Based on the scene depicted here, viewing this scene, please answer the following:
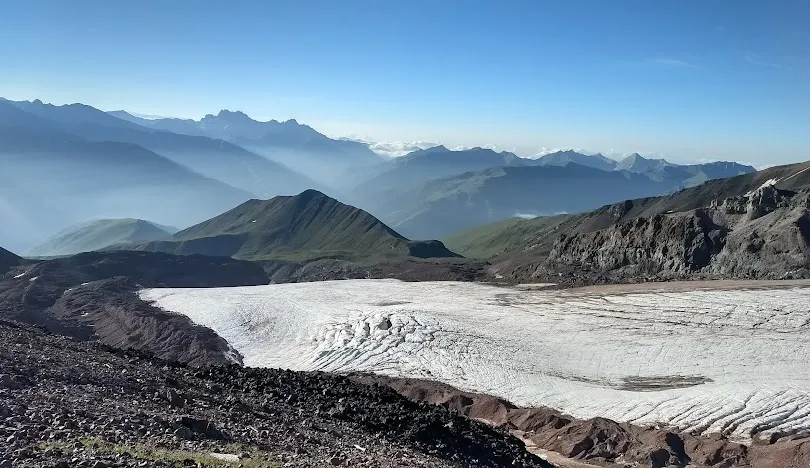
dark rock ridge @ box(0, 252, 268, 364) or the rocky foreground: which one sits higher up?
the rocky foreground

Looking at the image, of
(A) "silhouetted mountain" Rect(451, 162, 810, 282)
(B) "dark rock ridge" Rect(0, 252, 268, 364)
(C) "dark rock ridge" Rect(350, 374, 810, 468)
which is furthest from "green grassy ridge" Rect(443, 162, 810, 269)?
(C) "dark rock ridge" Rect(350, 374, 810, 468)

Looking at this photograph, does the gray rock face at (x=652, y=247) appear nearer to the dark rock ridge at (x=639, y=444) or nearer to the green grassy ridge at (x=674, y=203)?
the dark rock ridge at (x=639, y=444)

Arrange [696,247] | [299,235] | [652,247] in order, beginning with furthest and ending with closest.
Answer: [299,235]
[652,247]
[696,247]

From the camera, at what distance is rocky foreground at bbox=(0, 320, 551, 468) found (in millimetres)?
11859

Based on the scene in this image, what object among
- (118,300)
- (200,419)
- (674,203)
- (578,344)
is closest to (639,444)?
(578,344)

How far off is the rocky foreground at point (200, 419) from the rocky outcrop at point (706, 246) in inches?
1522

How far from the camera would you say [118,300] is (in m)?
64.2

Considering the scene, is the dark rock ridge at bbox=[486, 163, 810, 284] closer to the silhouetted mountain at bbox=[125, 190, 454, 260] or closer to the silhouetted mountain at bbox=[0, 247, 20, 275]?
the silhouetted mountain at bbox=[0, 247, 20, 275]

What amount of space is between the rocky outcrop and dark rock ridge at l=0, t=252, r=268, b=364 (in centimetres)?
3660

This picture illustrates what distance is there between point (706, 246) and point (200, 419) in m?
53.1

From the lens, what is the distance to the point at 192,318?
54.3m

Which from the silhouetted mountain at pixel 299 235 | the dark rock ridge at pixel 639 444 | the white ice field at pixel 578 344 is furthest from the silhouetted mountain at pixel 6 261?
the dark rock ridge at pixel 639 444

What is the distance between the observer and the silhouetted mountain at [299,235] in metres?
147

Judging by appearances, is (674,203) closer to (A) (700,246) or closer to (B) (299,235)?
(A) (700,246)
